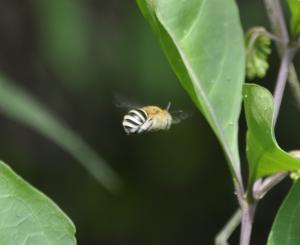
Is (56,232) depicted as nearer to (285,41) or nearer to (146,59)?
(285,41)

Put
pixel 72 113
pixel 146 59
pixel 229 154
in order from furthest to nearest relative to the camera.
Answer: pixel 72 113 → pixel 146 59 → pixel 229 154

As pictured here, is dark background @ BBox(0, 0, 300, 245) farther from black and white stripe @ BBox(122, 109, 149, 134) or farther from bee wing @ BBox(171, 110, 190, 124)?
black and white stripe @ BBox(122, 109, 149, 134)

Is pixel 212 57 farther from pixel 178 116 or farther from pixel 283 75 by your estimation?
pixel 178 116

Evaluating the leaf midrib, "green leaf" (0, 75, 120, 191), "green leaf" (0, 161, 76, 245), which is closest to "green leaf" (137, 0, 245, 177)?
the leaf midrib

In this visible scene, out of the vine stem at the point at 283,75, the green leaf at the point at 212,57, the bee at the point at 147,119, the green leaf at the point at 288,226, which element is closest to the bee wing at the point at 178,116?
the bee at the point at 147,119

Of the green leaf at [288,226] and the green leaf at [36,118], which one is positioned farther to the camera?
the green leaf at [36,118]

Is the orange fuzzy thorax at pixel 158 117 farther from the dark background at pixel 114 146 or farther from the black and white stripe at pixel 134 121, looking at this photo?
the dark background at pixel 114 146

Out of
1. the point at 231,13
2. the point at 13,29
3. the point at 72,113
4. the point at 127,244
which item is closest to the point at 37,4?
the point at 13,29
